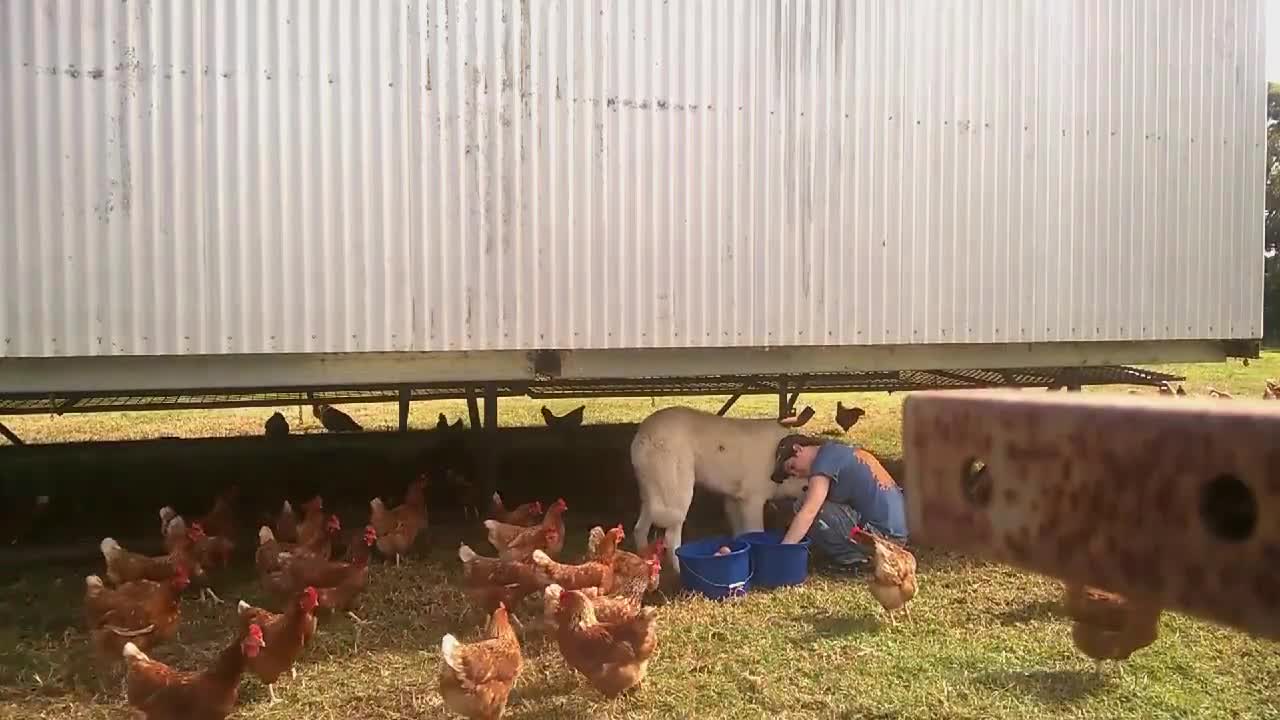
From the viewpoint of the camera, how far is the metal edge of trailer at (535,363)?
4855 millimetres

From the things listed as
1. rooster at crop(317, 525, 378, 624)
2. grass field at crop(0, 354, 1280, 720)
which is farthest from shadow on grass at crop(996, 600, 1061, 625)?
rooster at crop(317, 525, 378, 624)

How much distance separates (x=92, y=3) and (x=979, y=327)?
17.9 ft

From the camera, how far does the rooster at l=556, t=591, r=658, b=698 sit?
4.13m

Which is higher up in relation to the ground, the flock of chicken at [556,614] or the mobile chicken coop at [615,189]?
the mobile chicken coop at [615,189]

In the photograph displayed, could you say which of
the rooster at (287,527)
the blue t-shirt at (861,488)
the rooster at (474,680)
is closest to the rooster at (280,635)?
the rooster at (474,680)

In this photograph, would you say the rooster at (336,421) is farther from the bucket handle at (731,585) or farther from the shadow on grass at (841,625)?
the shadow on grass at (841,625)

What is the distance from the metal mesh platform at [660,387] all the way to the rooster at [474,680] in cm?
425

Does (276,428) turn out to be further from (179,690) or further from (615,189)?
(179,690)

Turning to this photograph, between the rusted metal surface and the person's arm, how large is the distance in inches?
211

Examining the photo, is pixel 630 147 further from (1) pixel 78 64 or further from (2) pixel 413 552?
(2) pixel 413 552

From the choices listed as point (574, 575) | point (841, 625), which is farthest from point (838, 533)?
point (574, 575)

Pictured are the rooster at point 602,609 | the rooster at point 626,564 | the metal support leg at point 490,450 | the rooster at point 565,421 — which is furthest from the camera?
the rooster at point 565,421

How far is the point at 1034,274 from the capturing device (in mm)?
6414

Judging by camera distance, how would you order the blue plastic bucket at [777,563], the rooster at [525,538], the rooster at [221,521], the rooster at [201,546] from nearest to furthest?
the rooster at [525,538] → the rooster at [201,546] → the blue plastic bucket at [777,563] → the rooster at [221,521]
